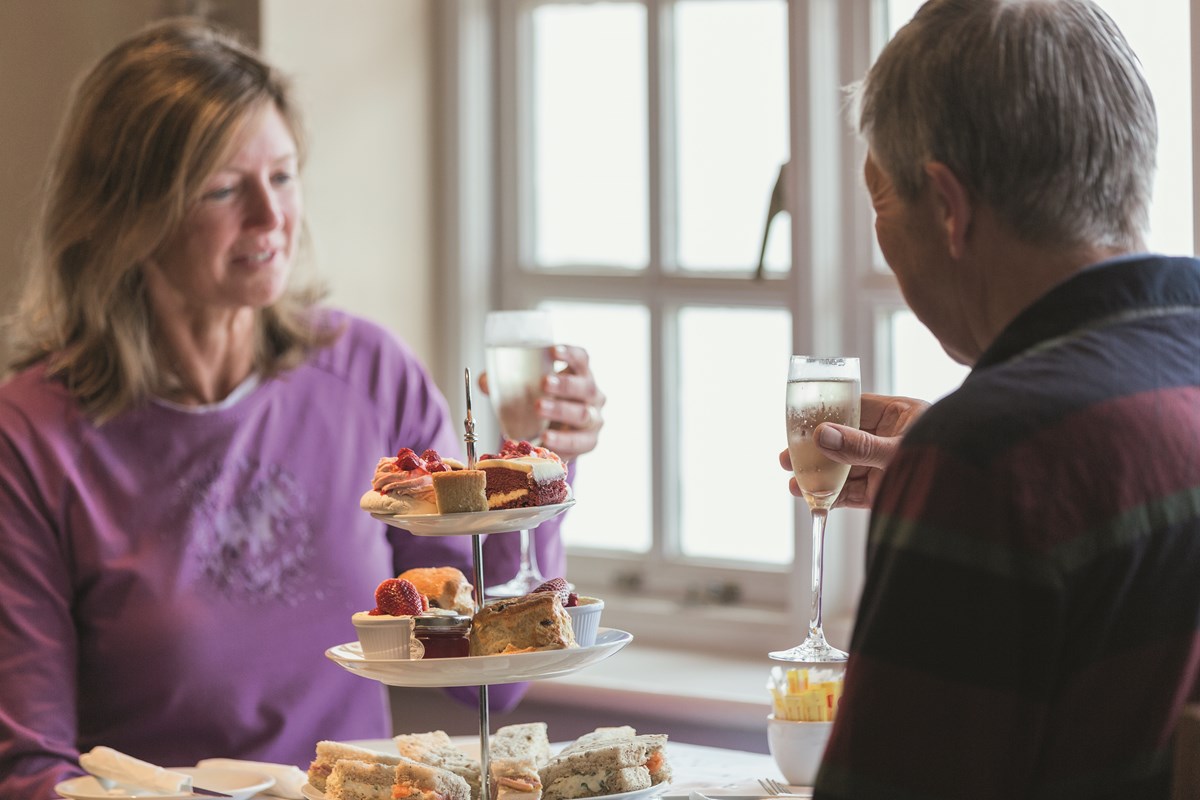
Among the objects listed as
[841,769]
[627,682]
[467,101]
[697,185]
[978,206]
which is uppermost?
[467,101]

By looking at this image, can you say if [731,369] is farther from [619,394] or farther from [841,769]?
[841,769]

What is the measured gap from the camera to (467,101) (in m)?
3.23

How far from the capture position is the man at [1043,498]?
98 centimetres

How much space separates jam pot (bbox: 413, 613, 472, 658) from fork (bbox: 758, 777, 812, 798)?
1.27 ft

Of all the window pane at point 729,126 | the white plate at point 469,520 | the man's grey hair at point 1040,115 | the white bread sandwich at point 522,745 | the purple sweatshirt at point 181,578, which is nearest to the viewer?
the man's grey hair at point 1040,115

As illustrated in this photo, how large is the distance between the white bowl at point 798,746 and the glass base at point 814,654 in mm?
73

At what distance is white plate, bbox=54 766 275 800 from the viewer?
1644mm

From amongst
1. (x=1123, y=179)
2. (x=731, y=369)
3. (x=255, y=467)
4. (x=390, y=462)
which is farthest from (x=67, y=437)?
(x=1123, y=179)

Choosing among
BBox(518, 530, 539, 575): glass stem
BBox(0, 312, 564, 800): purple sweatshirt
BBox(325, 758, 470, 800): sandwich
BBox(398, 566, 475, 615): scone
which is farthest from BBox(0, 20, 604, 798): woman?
BBox(325, 758, 470, 800): sandwich

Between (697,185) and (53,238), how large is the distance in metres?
1.30

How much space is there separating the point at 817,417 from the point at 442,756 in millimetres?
545

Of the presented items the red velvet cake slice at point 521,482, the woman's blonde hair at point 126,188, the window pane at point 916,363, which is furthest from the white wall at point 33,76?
the red velvet cake slice at point 521,482

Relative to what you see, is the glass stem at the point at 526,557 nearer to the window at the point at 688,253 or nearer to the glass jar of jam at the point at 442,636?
the glass jar of jam at the point at 442,636

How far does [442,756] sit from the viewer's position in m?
1.56
